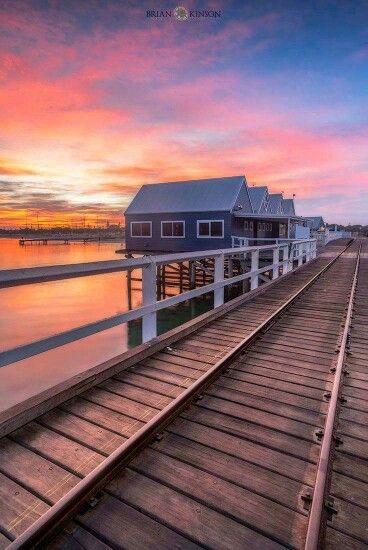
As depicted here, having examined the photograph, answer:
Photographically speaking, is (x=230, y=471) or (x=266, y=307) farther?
(x=266, y=307)

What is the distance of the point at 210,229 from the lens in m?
27.0

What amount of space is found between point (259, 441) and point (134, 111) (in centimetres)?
1700

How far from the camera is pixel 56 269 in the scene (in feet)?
10.9

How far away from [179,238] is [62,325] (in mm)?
12301

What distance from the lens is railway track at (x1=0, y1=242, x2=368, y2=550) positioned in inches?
74.1

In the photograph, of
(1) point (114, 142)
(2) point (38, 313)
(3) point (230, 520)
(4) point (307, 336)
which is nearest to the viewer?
(3) point (230, 520)

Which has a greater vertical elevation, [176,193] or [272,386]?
[176,193]

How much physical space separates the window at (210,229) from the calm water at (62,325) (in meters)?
5.73

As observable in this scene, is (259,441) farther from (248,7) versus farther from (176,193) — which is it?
(176,193)

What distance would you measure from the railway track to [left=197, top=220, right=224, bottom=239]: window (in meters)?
22.6

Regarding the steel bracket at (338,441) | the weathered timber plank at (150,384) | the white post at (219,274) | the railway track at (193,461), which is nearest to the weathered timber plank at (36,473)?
the railway track at (193,461)

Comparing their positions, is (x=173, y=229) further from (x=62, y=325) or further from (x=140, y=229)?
(x=62, y=325)

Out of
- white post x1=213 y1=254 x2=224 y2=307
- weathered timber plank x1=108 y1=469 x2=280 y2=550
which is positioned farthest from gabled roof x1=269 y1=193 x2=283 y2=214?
weathered timber plank x1=108 y1=469 x2=280 y2=550

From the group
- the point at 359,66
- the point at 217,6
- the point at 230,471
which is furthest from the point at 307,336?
the point at 359,66
